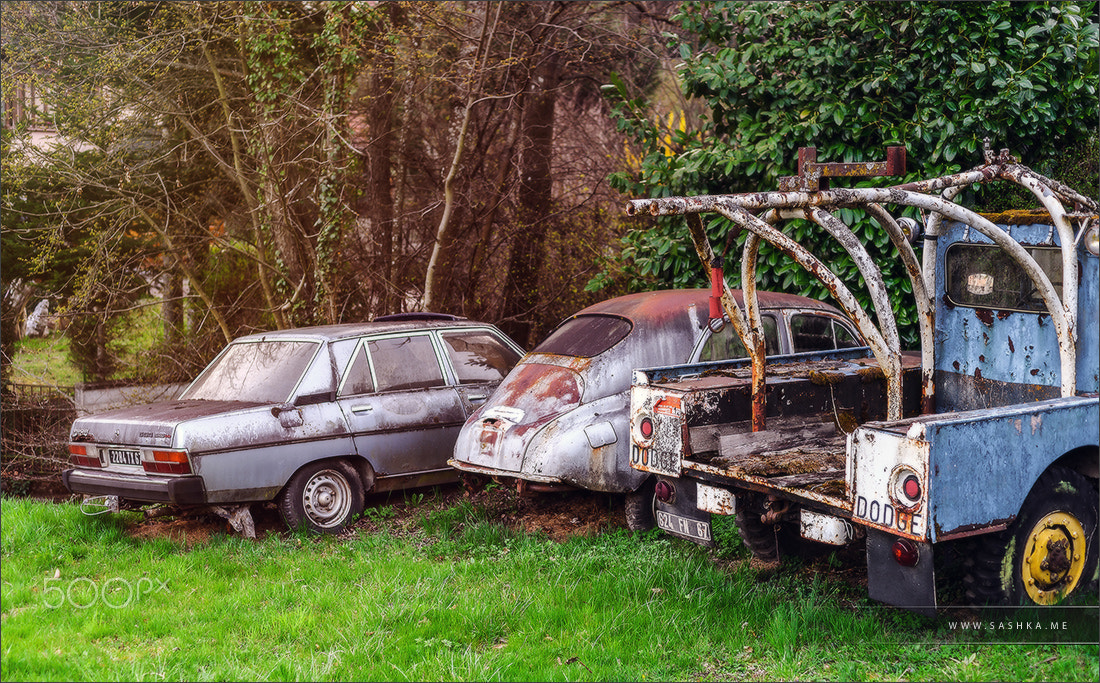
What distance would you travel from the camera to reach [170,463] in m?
6.52

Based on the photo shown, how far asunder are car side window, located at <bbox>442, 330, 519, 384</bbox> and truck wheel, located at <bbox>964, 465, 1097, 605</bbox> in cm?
443

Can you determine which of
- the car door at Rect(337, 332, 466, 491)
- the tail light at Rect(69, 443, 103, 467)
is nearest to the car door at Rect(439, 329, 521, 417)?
the car door at Rect(337, 332, 466, 491)

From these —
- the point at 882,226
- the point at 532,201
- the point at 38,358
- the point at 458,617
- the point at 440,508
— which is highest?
the point at 532,201

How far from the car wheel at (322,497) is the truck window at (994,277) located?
462 centimetres

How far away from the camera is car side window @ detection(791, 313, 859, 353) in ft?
24.3

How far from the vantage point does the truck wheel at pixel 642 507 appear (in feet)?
21.7

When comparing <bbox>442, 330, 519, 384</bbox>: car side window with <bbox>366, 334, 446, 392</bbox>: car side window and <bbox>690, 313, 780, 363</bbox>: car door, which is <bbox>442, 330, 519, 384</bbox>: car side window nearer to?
<bbox>366, 334, 446, 392</bbox>: car side window

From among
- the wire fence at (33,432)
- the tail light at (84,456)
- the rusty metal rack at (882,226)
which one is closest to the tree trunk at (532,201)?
the wire fence at (33,432)

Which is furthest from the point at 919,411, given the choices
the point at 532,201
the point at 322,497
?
the point at 532,201

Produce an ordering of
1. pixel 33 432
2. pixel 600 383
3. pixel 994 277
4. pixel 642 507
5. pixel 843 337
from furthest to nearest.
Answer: pixel 33 432 → pixel 843 337 → pixel 600 383 → pixel 642 507 → pixel 994 277

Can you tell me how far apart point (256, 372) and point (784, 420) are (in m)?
4.18

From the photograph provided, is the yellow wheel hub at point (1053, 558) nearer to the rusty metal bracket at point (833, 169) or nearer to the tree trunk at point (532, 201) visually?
the rusty metal bracket at point (833, 169)

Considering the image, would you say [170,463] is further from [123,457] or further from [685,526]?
[685,526]

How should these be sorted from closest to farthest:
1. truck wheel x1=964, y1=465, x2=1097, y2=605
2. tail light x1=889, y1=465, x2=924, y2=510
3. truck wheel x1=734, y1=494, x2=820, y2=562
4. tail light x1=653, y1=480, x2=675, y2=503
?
tail light x1=889, y1=465, x2=924, y2=510
truck wheel x1=964, y1=465, x2=1097, y2=605
truck wheel x1=734, y1=494, x2=820, y2=562
tail light x1=653, y1=480, x2=675, y2=503
